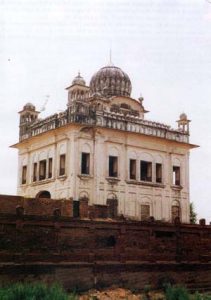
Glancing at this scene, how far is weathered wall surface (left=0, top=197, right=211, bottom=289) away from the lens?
2020cm

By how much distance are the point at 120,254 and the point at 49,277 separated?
13.3 ft

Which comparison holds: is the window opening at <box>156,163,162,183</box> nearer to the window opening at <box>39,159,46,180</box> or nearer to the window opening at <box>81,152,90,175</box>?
the window opening at <box>81,152,90,175</box>

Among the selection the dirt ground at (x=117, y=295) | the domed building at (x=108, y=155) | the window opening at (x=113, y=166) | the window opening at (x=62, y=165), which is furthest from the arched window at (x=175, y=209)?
the dirt ground at (x=117, y=295)

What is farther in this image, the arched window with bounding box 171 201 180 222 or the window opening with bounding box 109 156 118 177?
the arched window with bounding box 171 201 180 222

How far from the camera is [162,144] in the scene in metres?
34.0

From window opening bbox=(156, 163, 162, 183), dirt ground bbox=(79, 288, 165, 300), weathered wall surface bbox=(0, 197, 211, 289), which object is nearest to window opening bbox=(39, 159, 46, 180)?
window opening bbox=(156, 163, 162, 183)

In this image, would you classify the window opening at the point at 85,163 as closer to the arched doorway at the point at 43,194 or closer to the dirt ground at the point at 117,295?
the arched doorway at the point at 43,194

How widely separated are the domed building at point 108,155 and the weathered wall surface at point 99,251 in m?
4.88

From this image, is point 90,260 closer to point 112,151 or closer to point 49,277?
point 49,277

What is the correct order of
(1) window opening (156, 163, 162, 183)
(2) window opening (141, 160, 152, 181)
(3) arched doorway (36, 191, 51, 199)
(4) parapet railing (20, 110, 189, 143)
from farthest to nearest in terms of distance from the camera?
(1) window opening (156, 163, 162, 183) < (2) window opening (141, 160, 152, 181) < (3) arched doorway (36, 191, 51, 199) < (4) parapet railing (20, 110, 189, 143)

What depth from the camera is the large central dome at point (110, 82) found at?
119 feet

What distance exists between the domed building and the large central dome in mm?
74

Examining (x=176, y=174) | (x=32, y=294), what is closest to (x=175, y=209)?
(x=176, y=174)

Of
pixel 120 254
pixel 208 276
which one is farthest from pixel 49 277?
pixel 208 276
